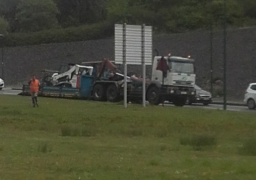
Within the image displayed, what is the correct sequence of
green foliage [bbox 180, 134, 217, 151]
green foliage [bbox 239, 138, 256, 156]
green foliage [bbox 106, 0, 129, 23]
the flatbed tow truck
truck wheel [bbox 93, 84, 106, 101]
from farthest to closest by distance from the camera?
green foliage [bbox 106, 0, 129, 23], truck wheel [bbox 93, 84, 106, 101], the flatbed tow truck, green foliage [bbox 180, 134, 217, 151], green foliage [bbox 239, 138, 256, 156]

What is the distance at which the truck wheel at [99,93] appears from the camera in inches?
1780

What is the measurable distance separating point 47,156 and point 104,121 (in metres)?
13.1

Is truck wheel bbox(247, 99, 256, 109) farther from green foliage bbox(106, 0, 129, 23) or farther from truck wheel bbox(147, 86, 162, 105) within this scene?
green foliage bbox(106, 0, 129, 23)

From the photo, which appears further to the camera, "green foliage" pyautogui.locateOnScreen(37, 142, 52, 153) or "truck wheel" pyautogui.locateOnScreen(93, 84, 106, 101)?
"truck wheel" pyautogui.locateOnScreen(93, 84, 106, 101)

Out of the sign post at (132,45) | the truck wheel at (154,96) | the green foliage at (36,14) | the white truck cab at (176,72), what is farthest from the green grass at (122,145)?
the green foliage at (36,14)

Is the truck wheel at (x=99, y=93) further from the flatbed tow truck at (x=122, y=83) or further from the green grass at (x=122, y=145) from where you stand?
the green grass at (x=122, y=145)

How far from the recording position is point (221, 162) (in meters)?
14.8

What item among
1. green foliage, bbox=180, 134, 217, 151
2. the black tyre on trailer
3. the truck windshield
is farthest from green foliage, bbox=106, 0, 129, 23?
green foliage, bbox=180, 134, 217, 151

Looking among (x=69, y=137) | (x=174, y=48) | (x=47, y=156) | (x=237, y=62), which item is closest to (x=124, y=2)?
(x=174, y=48)

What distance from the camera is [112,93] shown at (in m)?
44.4

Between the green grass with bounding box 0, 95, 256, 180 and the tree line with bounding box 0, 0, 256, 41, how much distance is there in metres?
40.8

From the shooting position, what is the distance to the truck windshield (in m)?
41.7

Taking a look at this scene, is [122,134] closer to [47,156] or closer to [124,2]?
[47,156]

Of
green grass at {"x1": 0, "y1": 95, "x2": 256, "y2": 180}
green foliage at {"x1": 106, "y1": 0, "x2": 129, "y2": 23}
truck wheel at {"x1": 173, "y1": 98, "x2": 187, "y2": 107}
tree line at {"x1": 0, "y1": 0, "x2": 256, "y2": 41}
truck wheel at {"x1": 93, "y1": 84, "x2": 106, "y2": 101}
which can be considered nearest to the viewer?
green grass at {"x1": 0, "y1": 95, "x2": 256, "y2": 180}
